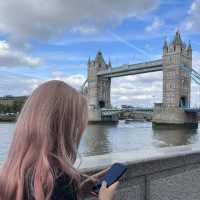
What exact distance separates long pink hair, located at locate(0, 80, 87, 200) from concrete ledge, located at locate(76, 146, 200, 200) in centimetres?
83

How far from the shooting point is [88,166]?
1996 millimetres

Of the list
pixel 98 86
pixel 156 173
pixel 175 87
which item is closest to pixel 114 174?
pixel 156 173

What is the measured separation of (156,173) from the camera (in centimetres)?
250

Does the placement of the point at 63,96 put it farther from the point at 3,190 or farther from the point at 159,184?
the point at 159,184

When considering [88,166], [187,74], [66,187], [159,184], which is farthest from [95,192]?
[187,74]

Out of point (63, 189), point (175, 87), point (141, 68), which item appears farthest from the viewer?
point (141, 68)

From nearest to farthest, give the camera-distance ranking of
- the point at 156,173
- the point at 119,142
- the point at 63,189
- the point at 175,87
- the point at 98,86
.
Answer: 1. the point at 63,189
2. the point at 156,173
3. the point at 119,142
4. the point at 175,87
5. the point at 98,86

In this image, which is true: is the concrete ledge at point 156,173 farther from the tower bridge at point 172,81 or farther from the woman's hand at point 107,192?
the tower bridge at point 172,81

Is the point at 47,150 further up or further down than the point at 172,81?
further down

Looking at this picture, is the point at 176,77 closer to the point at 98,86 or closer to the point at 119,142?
the point at 98,86

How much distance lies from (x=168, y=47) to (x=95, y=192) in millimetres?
67243

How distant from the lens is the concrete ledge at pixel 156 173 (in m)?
2.21

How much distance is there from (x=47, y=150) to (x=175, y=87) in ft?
204

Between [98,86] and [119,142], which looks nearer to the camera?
[119,142]
